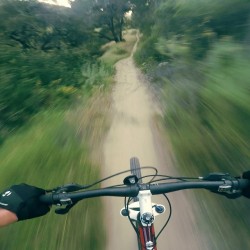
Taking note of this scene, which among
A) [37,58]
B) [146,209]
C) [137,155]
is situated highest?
[146,209]

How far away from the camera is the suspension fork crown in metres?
1.80

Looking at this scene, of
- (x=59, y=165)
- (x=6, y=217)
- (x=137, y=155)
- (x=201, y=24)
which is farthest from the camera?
(x=201, y=24)

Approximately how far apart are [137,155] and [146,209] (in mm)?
3544

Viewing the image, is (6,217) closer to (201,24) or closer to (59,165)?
(59,165)

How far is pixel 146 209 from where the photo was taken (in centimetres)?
181

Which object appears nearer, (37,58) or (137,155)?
(137,155)

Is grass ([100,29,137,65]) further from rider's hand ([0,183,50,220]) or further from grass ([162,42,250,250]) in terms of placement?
rider's hand ([0,183,50,220])

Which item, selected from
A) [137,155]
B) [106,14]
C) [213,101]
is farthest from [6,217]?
[106,14]

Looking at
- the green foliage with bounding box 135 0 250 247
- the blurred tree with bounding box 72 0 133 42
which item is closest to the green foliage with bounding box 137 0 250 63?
the green foliage with bounding box 135 0 250 247

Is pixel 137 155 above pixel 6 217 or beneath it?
beneath

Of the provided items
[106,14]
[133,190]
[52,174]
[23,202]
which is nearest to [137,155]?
[52,174]

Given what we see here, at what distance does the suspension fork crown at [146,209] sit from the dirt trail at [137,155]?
5.44 ft

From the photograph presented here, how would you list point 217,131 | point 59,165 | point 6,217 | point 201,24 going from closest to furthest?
point 6,217, point 217,131, point 59,165, point 201,24

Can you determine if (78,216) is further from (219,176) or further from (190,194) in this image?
(219,176)
